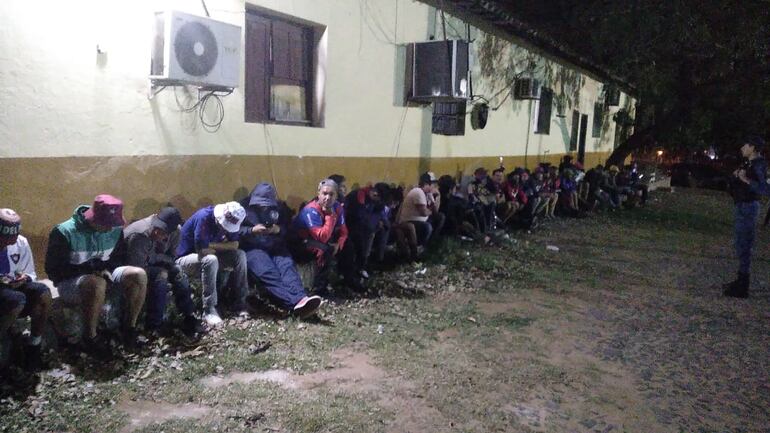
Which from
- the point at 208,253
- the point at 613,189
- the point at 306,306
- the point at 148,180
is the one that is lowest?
the point at 306,306

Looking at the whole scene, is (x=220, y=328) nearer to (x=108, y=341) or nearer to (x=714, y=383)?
(x=108, y=341)

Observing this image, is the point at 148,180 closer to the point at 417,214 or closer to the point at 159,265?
the point at 159,265

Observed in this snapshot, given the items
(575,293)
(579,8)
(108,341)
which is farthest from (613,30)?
(108,341)

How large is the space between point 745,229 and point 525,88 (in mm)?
6707

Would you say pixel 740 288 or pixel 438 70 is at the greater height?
pixel 438 70

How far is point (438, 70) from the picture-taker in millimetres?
9344

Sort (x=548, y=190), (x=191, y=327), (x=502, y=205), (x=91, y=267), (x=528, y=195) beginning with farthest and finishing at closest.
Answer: (x=548, y=190) → (x=528, y=195) → (x=502, y=205) → (x=191, y=327) → (x=91, y=267)

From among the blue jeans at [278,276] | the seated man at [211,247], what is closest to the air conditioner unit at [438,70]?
the blue jeans at [278,276]

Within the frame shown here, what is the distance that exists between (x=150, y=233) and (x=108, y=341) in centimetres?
93

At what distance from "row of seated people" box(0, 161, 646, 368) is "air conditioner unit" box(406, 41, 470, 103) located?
1.43m

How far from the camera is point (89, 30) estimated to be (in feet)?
17.0

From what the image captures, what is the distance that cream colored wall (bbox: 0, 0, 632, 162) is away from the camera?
4805mm

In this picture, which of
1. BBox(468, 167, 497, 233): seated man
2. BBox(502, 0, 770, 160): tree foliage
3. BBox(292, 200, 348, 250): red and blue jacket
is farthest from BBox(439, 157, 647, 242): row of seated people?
BBox(292, 200, 348, 250): red and blue jacket

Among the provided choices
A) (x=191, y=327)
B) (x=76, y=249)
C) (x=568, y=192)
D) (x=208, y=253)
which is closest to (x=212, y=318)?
(x=191, y=327)
